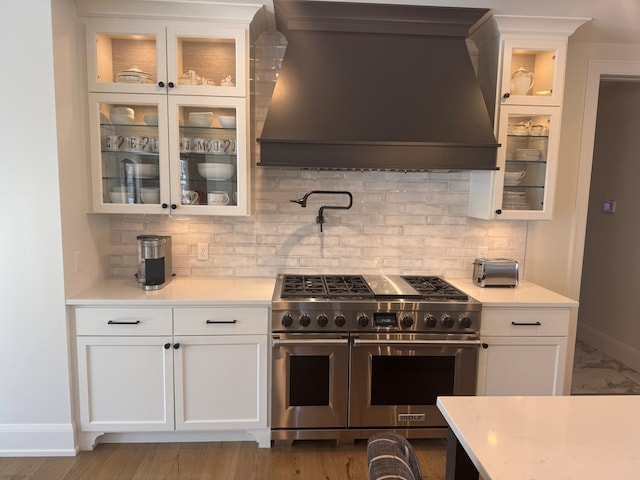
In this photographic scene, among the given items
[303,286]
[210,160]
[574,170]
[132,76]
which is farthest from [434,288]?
[132,76]

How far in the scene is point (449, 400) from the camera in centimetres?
132

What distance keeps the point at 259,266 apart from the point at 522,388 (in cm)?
184

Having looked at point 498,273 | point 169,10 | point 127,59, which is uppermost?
point 169,10

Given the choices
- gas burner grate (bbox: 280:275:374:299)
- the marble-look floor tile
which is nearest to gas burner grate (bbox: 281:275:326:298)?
gas burner grate (bbox: 280:275:374:299)

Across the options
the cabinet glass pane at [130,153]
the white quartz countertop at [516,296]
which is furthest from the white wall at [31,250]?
the white quartz countertop at [516,296]

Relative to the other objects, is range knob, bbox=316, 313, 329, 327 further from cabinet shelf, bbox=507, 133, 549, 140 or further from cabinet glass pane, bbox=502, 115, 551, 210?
cabinet shelf, bbox=507, 133, 549, 140

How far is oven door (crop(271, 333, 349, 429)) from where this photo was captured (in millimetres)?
2371

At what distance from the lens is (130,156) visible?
2.56 m

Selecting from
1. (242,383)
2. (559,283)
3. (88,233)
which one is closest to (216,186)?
(88,233)

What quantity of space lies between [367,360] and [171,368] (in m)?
1.12

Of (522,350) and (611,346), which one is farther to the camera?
(611,346)

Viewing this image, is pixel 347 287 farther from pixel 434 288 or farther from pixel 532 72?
pixel 532 72

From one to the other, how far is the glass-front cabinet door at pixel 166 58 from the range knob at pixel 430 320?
169cm

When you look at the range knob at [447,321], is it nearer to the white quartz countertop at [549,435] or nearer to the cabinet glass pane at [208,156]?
the white quartz countertop at [549,435]
